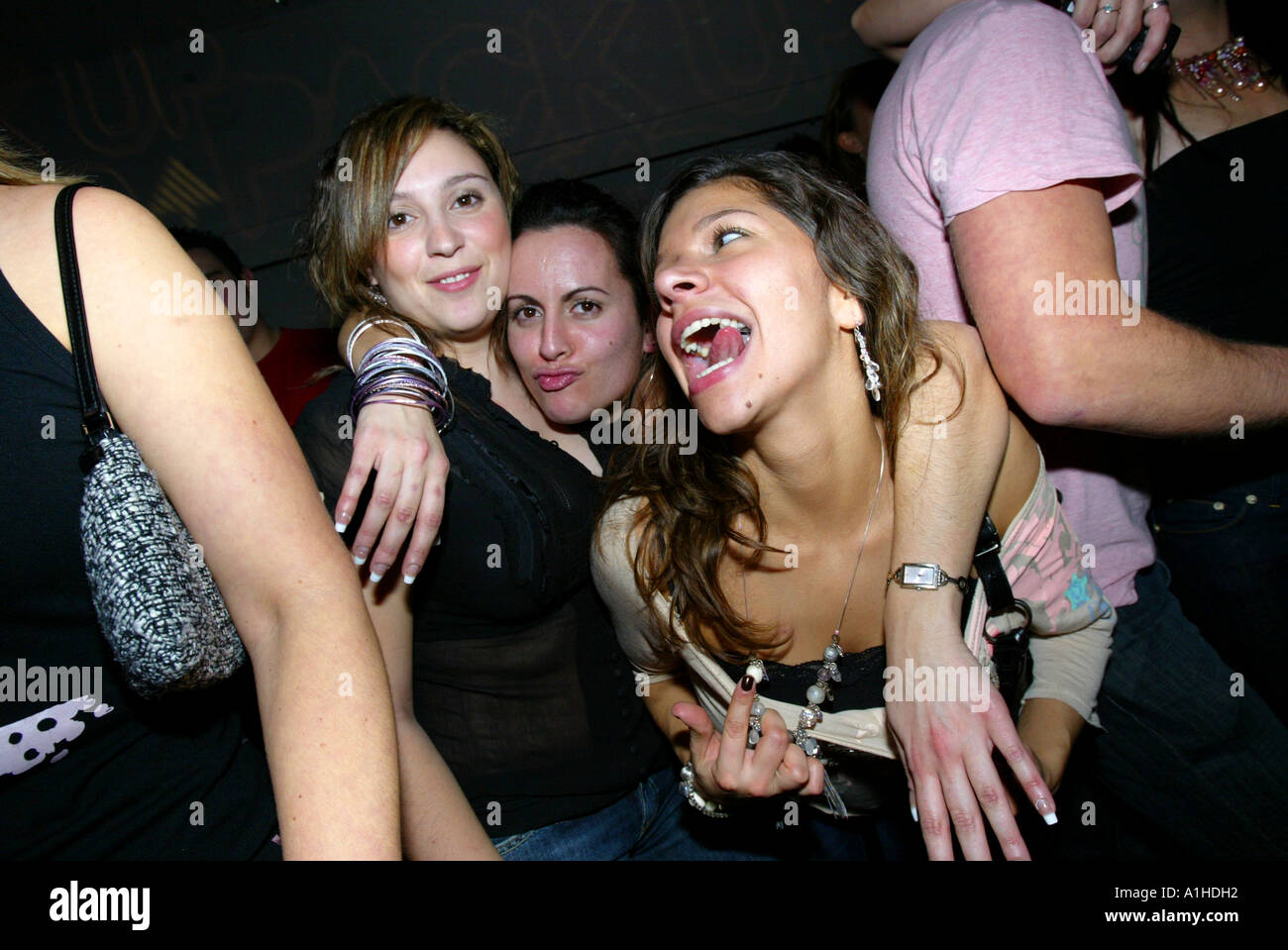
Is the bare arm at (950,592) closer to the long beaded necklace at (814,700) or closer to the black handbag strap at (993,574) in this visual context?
the black handbag strap at (993,574)

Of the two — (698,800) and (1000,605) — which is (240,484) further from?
(1000,605)

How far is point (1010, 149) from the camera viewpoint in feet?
4.13

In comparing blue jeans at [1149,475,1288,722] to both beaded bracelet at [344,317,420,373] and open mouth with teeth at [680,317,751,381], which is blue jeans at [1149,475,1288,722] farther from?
beaded bracelet at [344,317,420,373]

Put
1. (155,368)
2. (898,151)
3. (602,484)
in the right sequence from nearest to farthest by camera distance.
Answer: (155,368) < (898,151) < (602,484)

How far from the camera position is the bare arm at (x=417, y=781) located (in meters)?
1.34

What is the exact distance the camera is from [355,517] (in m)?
1.64

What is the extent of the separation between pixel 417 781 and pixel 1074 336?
1.27 m

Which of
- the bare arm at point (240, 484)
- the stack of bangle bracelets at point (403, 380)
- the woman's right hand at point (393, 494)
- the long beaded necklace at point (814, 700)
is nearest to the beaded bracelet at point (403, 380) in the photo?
the stack of bangle bracelets at point (403, 380)

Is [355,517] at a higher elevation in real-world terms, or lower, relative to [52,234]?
lower

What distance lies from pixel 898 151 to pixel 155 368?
1250 millimetres

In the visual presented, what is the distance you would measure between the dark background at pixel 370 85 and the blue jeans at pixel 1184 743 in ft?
10.5

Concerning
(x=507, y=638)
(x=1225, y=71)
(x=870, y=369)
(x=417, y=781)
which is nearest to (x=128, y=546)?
(x=417, y=781)
